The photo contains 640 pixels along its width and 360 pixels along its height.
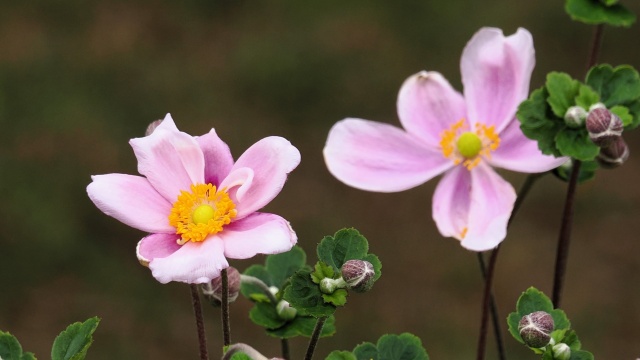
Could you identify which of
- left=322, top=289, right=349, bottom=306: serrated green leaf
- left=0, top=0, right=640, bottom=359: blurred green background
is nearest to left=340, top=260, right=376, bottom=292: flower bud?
left=322, top=289, right=349, bottom=306: serrated green leaf

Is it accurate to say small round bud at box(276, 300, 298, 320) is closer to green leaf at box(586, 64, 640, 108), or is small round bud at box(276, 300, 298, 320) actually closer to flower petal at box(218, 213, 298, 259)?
flower petal at box(218, 213, 298, 259)

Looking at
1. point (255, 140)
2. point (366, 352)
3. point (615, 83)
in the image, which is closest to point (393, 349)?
point (366, 352)

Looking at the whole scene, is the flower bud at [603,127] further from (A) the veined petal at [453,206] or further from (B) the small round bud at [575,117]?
(A) the veined petal at [453,206]

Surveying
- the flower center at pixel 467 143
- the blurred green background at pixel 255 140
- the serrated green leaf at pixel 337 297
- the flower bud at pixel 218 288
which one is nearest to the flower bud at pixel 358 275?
the serrated green leaf at pixel 337 297

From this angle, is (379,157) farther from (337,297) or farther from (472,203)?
(337,297)

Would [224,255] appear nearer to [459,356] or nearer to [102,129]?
[459,356]

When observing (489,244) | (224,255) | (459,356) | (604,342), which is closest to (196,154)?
(224,255)
